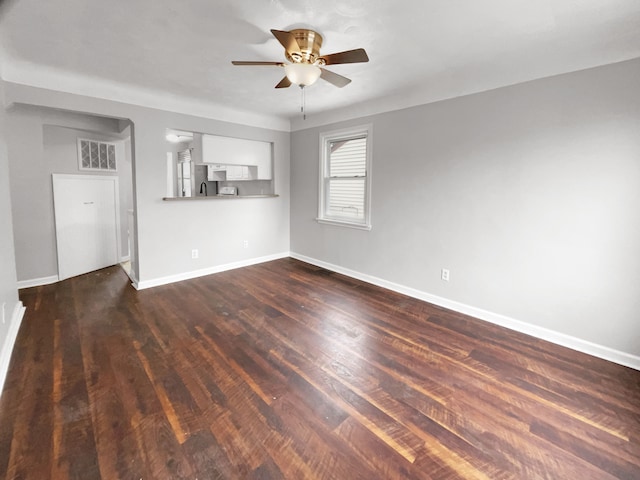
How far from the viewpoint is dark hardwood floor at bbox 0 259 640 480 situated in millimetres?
1514

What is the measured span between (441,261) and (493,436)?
2.03m

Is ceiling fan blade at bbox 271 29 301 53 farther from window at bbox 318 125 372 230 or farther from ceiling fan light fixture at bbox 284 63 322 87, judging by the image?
window at bbox 318 125 372 230

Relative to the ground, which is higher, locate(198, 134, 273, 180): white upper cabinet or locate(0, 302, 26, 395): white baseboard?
locate(198, 134, 273, 180): white upper cabinet

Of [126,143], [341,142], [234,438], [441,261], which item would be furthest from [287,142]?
[234,438]

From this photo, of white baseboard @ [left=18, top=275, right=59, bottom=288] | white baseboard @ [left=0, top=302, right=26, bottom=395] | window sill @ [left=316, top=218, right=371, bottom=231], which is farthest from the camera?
window sill @ [left=316, top=218, right=371, bottom=231]

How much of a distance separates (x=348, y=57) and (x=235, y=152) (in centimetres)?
302

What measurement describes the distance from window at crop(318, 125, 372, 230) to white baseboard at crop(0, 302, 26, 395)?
371 centimetres

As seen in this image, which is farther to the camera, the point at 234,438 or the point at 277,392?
the point at 277,392

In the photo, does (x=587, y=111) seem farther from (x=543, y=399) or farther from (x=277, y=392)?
(x=277, y=392)

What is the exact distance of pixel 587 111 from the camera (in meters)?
2.43

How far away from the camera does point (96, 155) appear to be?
4.54 m

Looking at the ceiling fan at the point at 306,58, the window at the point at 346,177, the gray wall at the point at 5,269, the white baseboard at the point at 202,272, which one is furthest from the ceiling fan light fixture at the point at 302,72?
the white baseboard at the point at 202,272

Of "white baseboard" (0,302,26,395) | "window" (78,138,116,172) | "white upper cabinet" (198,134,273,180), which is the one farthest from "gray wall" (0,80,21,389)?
"white upper cabinet" (198,134,273,180)

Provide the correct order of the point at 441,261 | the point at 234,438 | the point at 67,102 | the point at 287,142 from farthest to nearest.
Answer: the point at 287,142
the point at 441,261
the point at 67,102
the point at 234,438
